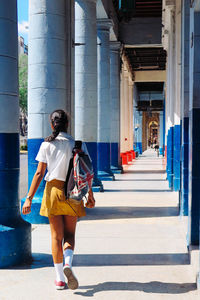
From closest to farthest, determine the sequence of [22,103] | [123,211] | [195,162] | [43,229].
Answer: [195,162], [43,229], [123,211], [22,103]

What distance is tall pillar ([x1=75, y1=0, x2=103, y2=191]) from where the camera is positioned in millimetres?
13531

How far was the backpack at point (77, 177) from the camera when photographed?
16.1 feet

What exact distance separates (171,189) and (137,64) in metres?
21.3

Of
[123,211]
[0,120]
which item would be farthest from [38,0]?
[123,211]

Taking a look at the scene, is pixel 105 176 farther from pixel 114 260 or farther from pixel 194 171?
pixel 114 260

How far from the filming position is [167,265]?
19.8 ft

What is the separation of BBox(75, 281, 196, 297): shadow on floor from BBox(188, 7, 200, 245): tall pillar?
57.5 inches

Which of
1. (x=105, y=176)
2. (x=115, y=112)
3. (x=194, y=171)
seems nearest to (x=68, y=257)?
(x=194, y=171)

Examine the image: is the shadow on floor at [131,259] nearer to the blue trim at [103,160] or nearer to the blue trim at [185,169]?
the blue trim at [185,169]

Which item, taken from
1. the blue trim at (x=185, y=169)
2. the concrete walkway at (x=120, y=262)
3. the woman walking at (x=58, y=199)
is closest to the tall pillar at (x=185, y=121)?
the blue trim at (x=185, y=169)

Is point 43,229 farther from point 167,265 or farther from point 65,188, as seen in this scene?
point 65,188

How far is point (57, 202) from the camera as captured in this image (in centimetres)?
499

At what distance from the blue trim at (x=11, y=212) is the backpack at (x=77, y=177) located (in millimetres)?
1357

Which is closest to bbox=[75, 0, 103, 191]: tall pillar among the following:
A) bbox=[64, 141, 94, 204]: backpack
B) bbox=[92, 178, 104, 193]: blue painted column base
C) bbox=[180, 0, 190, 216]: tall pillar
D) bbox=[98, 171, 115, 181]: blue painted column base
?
bbox=[92, 178, 104, 193]: blue painted column base
